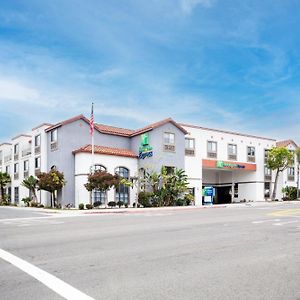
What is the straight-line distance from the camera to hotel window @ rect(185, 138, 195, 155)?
147ft

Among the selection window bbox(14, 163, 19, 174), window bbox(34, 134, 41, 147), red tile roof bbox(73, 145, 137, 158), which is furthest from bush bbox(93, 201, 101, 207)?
window bbox(14, 163, 19, 174)

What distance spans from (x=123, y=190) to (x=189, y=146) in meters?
10.2

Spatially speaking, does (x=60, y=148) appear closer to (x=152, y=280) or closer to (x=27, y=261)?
(x=27, y=261)

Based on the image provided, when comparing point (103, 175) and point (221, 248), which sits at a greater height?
point (103, 175)

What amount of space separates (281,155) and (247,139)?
4.74 m

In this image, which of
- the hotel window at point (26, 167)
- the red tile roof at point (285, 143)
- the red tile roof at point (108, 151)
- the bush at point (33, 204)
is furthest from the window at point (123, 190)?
the red tile roof at point (285, 143)

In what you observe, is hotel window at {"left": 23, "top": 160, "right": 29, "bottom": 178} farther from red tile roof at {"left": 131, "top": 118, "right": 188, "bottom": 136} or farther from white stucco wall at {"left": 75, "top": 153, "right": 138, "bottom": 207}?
red tile roof at {"left": 131, "top": 118, "right": 188, "bottom": 136}

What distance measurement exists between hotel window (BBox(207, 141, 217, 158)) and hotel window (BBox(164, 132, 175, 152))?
22.5 feet

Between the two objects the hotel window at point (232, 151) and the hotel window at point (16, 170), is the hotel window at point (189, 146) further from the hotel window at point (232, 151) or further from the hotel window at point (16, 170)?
the hotel window at point (16, 170)

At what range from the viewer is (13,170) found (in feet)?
172

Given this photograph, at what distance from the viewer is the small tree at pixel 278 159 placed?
50.9 m

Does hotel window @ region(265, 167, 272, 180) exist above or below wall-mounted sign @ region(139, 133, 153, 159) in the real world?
below

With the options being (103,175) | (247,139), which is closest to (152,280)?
(103,175)

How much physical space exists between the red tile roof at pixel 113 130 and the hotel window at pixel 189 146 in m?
6.42
